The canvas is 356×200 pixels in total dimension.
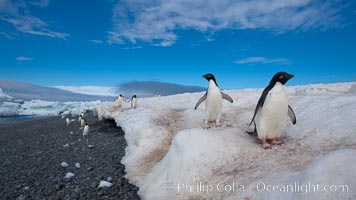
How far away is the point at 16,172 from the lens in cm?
795

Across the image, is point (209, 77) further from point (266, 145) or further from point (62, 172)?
point (62, 172)

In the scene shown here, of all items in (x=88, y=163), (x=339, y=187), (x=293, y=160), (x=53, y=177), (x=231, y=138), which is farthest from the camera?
(x=88, y=163)

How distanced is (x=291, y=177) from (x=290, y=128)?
9.32ft

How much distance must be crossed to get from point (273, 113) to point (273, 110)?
0.06 meters

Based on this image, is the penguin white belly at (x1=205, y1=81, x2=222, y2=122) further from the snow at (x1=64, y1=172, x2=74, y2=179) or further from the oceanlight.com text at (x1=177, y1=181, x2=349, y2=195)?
the snow at (x1=64, y1=172, x2=74, y2=179)

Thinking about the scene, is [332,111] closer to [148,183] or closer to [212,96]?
[212,96]

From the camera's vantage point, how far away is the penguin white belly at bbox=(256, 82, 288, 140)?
16.7 feet

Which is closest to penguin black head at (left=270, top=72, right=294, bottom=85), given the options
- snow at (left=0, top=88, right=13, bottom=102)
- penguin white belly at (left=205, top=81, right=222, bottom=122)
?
penguin white belly at (left=205, top=81, right=222, bottom=122)

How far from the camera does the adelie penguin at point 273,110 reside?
508cm

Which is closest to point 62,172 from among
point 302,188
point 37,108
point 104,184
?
point 104,184

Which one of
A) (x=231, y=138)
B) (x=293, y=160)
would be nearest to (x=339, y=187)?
(x=293, y=160)

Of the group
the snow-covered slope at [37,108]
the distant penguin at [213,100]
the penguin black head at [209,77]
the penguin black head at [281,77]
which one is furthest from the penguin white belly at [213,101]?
the snow-covered slope at [37,108]

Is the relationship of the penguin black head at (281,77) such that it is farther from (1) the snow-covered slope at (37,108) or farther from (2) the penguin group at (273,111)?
(1) the snow-covered slope at (37,108)

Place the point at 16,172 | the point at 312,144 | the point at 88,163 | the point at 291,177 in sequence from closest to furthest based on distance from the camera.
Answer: the point at 291,177 < the point at 312,144 < the point at 16,172 < the point at 88,163
